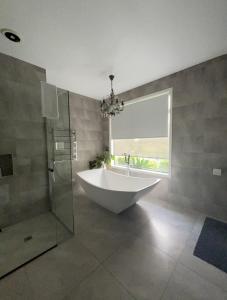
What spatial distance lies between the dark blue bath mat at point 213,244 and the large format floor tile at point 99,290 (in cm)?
100

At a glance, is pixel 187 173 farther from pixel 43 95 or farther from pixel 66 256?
pixel 43 95

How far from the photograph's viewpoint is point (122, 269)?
1.42 meters

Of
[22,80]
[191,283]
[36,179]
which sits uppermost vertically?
[22,80]

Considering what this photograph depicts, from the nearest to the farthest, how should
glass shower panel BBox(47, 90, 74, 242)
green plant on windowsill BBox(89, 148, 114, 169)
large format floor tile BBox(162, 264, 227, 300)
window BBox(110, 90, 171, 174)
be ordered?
large format floor tile BBox(162, 264, 227, 300) < glass shower panel BBox(47, 90, 74, 242) < window BBox(110, 90, 171, 174) < green plant on windowsill BBox(89, 148, 114, 169)

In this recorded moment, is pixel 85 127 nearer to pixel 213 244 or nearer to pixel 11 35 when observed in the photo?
pixel 11 35

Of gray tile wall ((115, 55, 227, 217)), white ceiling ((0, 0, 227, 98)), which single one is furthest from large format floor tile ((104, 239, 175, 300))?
white ceiling ((0, 0, 227, 98))

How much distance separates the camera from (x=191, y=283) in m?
1.28

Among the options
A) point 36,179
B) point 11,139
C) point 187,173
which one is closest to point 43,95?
point 11,139

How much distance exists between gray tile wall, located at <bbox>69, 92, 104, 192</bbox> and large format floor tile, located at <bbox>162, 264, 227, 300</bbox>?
9.41 ft

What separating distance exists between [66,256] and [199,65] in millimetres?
3506

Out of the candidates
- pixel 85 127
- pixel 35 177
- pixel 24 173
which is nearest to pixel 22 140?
pixel 24 173

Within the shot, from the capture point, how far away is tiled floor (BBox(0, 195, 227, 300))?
1.20 m

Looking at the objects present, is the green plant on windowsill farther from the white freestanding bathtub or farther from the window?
the white freestanding bathtub

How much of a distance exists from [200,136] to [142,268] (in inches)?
86.3
